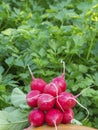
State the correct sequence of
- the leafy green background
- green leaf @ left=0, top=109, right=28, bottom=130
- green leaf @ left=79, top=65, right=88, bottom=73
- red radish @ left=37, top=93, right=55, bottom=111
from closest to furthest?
red radish @ left=37, top=93, right=55, bottom=111, green leaf @ left=0, top=109, right=28, bottom=130, the leafy green background, green leaf @ left=79, top=65, right=88, bottom=73

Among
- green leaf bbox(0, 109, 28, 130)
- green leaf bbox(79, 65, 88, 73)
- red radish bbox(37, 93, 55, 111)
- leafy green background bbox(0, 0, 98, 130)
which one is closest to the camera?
red radish bbox(37, 93, 55, 111)

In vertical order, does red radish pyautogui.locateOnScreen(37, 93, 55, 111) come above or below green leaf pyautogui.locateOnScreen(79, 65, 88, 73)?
above

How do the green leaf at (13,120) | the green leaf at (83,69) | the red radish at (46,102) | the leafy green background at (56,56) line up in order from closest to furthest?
1. the red radish at (46,102)
2. the green leaf at (13,120)
3. the leafy green background at (56,56)
4. the green leaf at (83,69)

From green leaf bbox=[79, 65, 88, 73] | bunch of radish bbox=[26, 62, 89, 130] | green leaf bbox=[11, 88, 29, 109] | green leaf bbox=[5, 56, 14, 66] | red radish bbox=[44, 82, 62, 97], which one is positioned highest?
red radish bbox=[44, 82, 62, 97]

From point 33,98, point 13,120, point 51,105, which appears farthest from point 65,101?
point 13,120

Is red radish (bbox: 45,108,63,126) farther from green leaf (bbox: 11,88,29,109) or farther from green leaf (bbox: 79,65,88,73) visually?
green leaf (bbox: 79,65,88,73)

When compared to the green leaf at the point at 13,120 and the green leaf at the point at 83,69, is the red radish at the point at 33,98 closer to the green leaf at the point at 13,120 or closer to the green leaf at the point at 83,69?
the green leaf at the point at 13,120

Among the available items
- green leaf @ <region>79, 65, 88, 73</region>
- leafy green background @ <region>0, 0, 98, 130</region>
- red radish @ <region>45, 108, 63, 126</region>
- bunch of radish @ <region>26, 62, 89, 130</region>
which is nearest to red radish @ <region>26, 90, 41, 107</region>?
bunch of radish @ <region>26, 62, 89, 130</region>

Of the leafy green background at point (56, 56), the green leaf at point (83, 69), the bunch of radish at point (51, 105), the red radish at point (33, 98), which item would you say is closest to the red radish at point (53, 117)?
the bunch of radish at point (51, 105)
